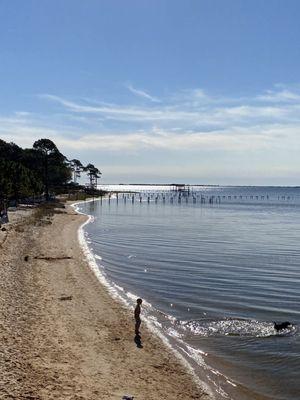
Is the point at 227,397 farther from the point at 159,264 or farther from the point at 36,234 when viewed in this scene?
the point at 36,234

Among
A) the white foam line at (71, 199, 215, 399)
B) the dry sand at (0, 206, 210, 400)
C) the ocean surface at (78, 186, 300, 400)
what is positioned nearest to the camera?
the dry sand at (0, 206, 210, 400)

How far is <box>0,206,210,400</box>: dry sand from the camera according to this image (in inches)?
562

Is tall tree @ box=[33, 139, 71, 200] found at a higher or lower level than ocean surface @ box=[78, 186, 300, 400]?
higher

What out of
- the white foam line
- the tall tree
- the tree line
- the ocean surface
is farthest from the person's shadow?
the tall tree

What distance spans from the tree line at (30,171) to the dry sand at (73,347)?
115 ft

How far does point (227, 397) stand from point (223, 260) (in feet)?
82.3

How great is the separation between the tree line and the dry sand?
3508cm

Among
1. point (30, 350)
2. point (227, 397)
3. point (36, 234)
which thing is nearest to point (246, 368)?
point (227, 397)

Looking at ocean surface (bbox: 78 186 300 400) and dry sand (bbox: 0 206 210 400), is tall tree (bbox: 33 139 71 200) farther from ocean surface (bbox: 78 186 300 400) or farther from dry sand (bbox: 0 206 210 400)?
dry sand (bbox: 0 206 210 400)

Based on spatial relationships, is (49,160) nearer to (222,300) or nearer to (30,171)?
(30,171)

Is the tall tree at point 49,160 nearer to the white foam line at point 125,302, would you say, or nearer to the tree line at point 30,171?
the tree line at point 30,171

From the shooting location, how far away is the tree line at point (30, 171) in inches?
2909

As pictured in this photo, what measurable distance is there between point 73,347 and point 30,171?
277 ft

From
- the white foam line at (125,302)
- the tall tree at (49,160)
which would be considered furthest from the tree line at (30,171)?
the white foam line at (125,302)
